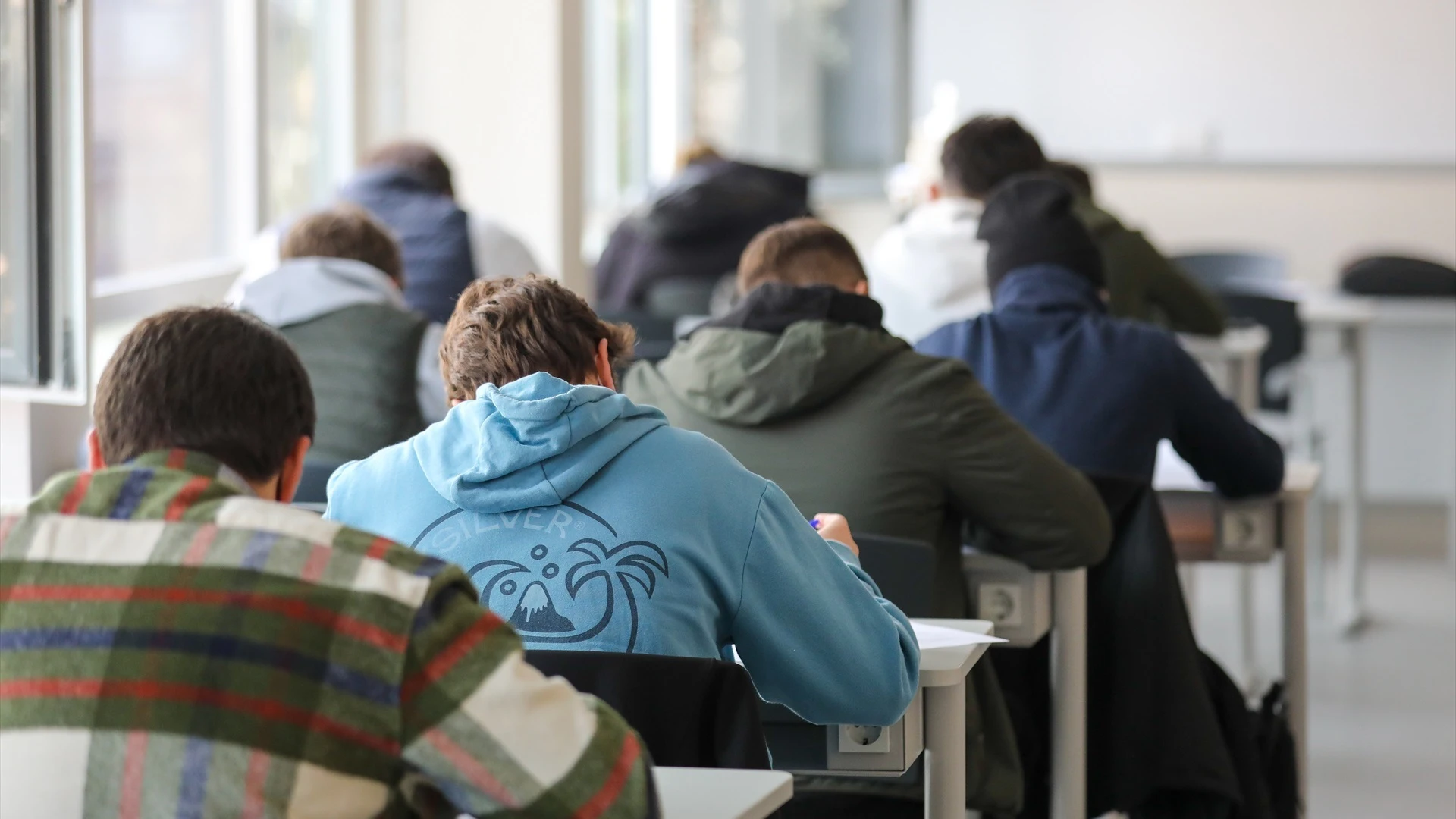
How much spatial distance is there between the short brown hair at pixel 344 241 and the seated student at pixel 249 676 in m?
2.37

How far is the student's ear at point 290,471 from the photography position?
4.22 feet

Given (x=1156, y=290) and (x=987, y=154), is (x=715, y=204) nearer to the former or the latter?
(x=1156, y=290)

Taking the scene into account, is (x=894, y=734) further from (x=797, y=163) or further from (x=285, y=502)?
(x=797, y=163)

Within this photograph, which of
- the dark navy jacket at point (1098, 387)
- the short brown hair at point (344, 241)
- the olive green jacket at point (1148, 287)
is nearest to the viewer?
the dark navy jacket at point (1098, 387)

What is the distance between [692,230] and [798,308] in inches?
133

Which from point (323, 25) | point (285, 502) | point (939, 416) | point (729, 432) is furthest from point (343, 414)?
point (323, 25)

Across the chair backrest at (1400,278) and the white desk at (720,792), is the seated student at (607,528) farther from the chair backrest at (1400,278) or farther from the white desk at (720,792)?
the chair backrest at (1400,278)

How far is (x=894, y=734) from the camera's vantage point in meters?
1.99

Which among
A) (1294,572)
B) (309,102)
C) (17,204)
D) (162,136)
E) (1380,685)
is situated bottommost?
(1380,685)

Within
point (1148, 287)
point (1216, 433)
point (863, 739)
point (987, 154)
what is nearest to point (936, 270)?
point (987, 154)

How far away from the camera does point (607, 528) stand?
170cm

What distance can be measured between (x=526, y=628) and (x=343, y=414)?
170 centimetres

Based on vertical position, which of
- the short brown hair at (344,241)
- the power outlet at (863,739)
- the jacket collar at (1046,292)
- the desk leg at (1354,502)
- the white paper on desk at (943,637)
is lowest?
the desk leg at (1354,502)

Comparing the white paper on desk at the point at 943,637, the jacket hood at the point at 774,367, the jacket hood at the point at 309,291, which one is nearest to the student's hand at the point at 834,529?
the white paper on desk at the point at 943,637
